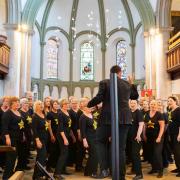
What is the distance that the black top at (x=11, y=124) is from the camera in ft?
15.9

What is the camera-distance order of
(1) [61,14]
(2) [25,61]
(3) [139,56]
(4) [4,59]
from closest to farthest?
(4) [4,59]
(2) [25,61]
(3) [139,56]
(1) [61,14]

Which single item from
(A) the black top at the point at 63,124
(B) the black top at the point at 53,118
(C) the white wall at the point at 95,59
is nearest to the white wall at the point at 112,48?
(C) the white wall at the point at 95,59

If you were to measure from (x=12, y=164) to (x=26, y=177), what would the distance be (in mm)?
879

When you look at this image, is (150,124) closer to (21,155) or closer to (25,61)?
(21,155)

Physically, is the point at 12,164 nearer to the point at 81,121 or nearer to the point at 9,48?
the point at 81,121

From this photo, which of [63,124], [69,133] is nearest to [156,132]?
[69,133]

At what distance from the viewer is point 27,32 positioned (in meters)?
14.4

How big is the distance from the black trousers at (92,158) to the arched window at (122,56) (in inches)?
594

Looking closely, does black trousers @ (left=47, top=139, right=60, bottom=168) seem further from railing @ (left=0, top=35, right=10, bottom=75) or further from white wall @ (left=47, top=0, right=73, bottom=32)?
white wall @ (left=47, top=0, right=73, bottom=32)

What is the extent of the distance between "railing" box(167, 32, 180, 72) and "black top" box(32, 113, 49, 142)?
8.28m

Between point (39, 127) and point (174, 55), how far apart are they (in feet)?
29.6

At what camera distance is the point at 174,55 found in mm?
12750

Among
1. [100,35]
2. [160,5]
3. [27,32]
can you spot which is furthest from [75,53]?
[160,5]

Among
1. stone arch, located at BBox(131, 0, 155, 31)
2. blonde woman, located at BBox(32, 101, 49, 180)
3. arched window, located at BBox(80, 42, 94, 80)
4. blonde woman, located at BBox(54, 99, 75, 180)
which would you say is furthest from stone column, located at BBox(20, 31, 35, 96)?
blonde woman, located at BBox(32, 101, 49, 180)
